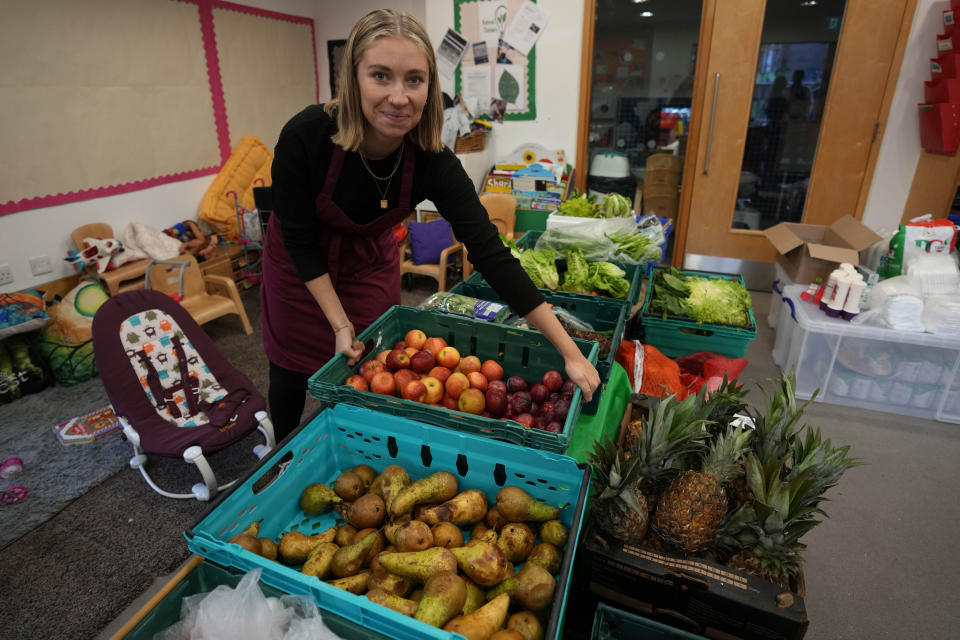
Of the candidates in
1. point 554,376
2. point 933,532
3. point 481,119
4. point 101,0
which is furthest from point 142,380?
point 481,119

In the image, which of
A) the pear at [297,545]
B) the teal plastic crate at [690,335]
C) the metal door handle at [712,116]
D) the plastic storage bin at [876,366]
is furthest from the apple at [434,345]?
the metal door handle at [712,116]

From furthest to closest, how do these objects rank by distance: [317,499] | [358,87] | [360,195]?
[360,195] < [358,87] < [317,499]

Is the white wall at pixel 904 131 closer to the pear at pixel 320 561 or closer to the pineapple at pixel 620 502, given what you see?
the pineapple at pixel 620 502

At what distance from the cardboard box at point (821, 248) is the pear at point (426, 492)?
2.88 meters

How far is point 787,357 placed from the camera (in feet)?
10.2

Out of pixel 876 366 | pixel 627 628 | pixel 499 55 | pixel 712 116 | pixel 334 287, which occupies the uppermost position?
pixel 499 55

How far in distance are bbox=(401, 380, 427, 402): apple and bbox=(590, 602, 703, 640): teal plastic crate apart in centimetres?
62

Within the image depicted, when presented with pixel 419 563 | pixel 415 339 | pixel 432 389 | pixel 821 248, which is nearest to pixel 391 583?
pixel 419 563

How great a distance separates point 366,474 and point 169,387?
1589mm

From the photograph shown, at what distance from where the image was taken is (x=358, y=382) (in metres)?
1.38

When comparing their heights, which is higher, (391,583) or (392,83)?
(392,83)

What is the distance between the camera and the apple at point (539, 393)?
4.60 ft

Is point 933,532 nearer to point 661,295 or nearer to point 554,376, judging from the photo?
point 661,295

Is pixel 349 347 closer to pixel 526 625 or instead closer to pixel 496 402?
pixel 496 402
